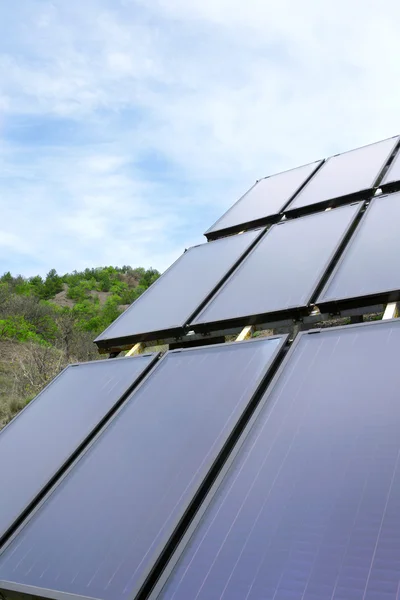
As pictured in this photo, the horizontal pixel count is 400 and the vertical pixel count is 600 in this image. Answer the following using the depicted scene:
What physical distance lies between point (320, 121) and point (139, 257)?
2690 centimetres

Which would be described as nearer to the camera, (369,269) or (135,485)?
(135,485)

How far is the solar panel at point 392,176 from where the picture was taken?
189 inches

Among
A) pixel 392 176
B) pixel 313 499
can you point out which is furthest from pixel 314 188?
pixel 313 499

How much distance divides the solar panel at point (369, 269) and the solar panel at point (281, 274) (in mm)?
118

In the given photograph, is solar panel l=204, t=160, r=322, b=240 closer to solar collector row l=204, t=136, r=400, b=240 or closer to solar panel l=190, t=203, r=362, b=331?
solar collector row l=204, t=136, r=400, b=240

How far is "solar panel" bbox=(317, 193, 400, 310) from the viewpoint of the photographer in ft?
10.2

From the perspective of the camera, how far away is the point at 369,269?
335 centimetres

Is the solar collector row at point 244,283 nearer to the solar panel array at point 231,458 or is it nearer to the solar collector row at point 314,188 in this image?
the solar panel array at point 231,458

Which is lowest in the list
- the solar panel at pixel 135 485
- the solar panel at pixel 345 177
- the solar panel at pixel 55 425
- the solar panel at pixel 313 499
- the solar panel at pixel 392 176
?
the solar panel at pixel 313 499

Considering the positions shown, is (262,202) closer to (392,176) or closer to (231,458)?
(392,176)

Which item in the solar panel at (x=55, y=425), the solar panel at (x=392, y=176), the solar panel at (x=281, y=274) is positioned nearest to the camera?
the solar panel at (x=55, y=425)

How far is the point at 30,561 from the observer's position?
2.15 m

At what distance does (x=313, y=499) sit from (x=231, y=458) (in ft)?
1.50

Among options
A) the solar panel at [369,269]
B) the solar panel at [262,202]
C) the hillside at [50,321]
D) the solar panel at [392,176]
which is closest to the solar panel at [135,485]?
the solar panel at [369,269]
